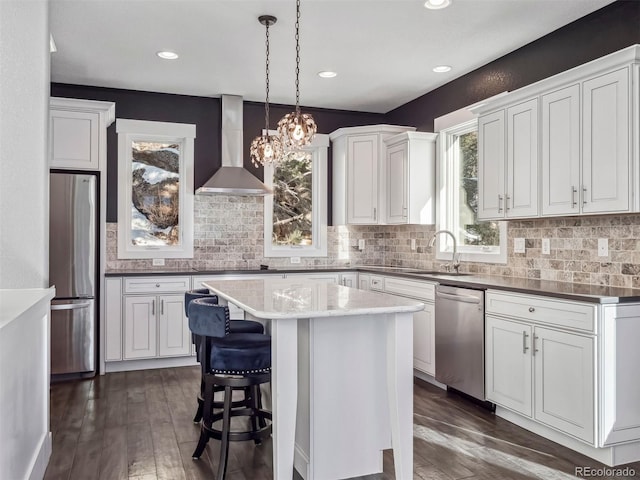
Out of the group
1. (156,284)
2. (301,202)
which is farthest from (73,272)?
(301,202)

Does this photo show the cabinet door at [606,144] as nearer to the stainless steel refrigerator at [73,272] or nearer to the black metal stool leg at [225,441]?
the black metal stool leg at [225,441]

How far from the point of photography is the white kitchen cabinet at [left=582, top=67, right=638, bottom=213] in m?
2.93

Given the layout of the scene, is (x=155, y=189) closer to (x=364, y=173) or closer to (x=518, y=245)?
(x=364, y=173)

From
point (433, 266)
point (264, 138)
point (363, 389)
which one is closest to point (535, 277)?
point (433, 266)

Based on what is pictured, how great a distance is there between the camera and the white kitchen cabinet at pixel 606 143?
293cm

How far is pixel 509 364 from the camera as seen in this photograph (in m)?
3.40

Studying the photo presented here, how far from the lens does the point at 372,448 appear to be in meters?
2.64

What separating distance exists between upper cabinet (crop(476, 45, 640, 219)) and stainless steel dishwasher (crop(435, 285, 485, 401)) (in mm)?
694

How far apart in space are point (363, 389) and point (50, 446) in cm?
184

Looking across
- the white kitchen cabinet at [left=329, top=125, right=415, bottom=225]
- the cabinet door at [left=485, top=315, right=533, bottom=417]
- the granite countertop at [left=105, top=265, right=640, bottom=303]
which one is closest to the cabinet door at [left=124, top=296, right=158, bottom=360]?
the granite countertop at [left=105, top=265, right=640, bottom=303]

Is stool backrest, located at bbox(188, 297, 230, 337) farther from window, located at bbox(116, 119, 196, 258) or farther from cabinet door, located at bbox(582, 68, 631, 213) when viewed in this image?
window, located at bbox(116, 119, 196, 258)

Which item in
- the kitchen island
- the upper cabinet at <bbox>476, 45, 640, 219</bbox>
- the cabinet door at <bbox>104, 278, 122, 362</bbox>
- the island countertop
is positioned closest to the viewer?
the island countertop

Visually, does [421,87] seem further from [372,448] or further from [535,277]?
[372,448]

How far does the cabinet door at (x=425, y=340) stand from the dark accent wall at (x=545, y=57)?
77.6 inches
